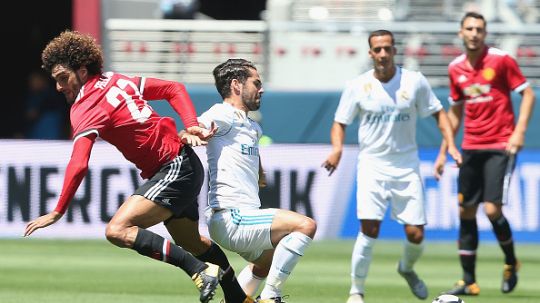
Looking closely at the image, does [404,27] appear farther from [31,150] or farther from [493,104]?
[493,104]

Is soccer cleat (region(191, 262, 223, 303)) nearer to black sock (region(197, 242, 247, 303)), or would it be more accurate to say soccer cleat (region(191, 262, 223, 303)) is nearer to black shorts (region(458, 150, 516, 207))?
black sock (region(197, 242, 247, 303))

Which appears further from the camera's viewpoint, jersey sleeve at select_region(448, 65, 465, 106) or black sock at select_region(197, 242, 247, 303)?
jersey sleeve at select_region(448, 65, 465, 106)

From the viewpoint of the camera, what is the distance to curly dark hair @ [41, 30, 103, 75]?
8758 millimetres

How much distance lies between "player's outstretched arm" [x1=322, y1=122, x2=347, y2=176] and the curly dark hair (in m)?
2.47

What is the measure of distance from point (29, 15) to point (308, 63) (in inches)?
408

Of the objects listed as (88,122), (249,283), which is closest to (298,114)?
(249,283)

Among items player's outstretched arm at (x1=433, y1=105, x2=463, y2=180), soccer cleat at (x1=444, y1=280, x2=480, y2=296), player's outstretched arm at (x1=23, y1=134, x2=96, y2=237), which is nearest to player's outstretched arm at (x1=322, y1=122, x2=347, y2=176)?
player's outstretched arm at (x1=433, y1=105, x2=463, y2=180)

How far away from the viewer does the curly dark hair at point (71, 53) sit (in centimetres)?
876

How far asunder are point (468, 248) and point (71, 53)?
14.6 ft

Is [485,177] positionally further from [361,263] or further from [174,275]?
[174,275]

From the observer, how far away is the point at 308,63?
2075cm

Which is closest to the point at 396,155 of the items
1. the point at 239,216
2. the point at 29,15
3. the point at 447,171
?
the point at 239,216

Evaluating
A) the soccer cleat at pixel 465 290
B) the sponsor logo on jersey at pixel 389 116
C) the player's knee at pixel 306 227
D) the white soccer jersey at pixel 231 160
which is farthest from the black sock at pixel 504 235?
the white soccer jersey at pixel 231 160

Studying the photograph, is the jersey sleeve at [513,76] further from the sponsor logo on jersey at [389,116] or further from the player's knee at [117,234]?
the player's knee at [117,234]
